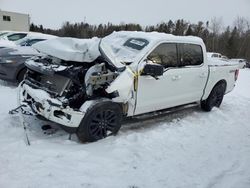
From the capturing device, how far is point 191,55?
21.1 ft

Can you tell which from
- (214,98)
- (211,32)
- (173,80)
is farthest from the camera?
(211,32)

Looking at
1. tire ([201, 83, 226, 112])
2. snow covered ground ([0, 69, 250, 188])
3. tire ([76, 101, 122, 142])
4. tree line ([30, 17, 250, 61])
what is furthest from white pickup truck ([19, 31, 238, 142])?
tree line ([30, 17, 250, 61])

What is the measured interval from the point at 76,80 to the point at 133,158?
1.49 meters

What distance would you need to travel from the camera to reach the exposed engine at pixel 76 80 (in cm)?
457

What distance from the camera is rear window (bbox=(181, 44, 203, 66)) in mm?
6204

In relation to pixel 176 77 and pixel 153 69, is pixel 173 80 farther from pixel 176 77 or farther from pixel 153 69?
pixel 153 69

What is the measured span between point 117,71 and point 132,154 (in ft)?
4.40

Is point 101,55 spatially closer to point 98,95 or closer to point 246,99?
point 98,95

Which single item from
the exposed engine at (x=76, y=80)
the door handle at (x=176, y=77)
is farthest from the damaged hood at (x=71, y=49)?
the door handle at (x=176, y=77)

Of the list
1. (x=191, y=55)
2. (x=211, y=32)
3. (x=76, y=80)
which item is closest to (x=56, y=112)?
(x=76, y=80)

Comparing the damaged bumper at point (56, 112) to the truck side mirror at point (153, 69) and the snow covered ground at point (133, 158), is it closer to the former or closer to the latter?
the snow covered ground at point (133, 158)

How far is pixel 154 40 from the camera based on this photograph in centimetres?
552

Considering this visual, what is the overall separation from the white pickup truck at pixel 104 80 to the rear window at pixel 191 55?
0.02m

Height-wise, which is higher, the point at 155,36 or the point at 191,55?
the point at 155,36
